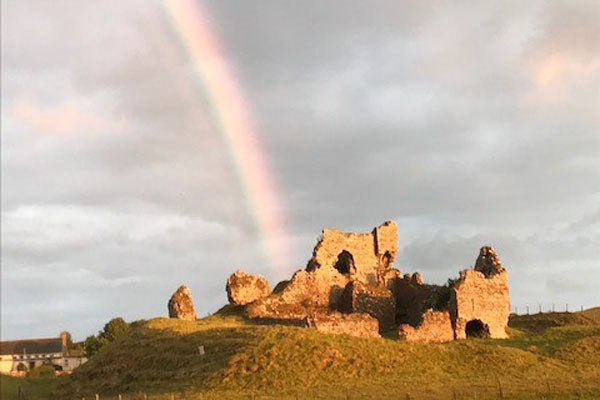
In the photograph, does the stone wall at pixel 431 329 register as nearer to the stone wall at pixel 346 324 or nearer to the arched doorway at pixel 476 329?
the stone wall at pixel 346 324

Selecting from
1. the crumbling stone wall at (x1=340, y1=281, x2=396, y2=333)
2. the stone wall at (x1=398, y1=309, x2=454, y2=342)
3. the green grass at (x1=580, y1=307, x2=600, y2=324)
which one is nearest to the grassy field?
the stone wall at (x1=398, y1=309, x2=454, y2=342)

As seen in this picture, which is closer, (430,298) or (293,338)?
(293,338)

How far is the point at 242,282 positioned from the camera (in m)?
50.4

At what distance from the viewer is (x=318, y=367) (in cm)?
3309

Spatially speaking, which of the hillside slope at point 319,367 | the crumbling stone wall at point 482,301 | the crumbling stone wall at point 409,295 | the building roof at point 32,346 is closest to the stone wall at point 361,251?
the crumbling stone wall at point 409,295

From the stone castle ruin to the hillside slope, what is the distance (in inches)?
193

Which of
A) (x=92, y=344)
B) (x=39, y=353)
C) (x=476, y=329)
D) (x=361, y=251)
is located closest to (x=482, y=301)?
(x=476, y=329)

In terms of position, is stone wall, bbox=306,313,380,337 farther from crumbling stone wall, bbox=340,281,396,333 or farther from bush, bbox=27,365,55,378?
bush, bbox=27,365,55,378

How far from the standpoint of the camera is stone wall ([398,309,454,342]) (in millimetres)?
41656

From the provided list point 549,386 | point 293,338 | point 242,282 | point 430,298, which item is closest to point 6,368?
point 242,282

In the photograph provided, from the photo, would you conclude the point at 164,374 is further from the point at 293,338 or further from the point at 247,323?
the point at 247,323

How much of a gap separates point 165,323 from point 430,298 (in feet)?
63.3

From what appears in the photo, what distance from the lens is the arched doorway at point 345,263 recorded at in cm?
5447

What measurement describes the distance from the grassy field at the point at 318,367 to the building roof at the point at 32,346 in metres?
84.1
